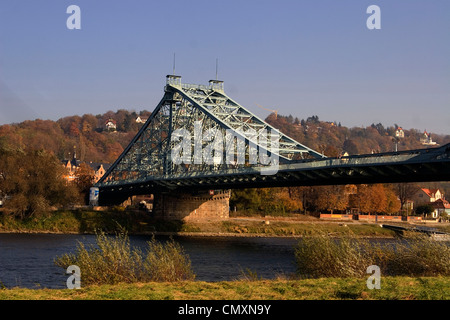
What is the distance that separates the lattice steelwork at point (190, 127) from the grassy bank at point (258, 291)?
42706 millimetres

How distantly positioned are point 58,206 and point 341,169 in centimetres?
3484

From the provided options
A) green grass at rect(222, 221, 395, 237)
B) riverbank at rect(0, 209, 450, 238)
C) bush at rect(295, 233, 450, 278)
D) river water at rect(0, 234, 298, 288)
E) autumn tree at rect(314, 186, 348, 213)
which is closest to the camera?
bush at rect(295, 233, 450, 278)

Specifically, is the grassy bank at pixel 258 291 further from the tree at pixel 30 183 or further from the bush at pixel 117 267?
the tree at pixel 30 183

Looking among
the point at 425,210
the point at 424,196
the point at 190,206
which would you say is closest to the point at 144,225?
the point at 190,206

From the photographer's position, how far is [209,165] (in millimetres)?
66688

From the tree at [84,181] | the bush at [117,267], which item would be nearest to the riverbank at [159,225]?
the tree at [84,181]

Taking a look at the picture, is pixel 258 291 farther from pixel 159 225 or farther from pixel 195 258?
pixel 159 225

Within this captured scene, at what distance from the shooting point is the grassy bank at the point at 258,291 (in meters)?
18.0

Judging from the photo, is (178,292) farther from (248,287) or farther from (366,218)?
(366,218)

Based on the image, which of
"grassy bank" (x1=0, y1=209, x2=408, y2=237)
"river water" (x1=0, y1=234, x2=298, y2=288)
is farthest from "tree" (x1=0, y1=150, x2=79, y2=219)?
"river water" (x1=0, y1=234, x2=298, y2=288)

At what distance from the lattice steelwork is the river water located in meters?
9.76

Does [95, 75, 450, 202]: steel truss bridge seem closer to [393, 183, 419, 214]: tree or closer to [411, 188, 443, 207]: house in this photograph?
[393, 183, 419, 214]: tree

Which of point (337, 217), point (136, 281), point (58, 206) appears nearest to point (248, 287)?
point (136, 281)

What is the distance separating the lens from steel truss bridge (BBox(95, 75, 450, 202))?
43.4m
